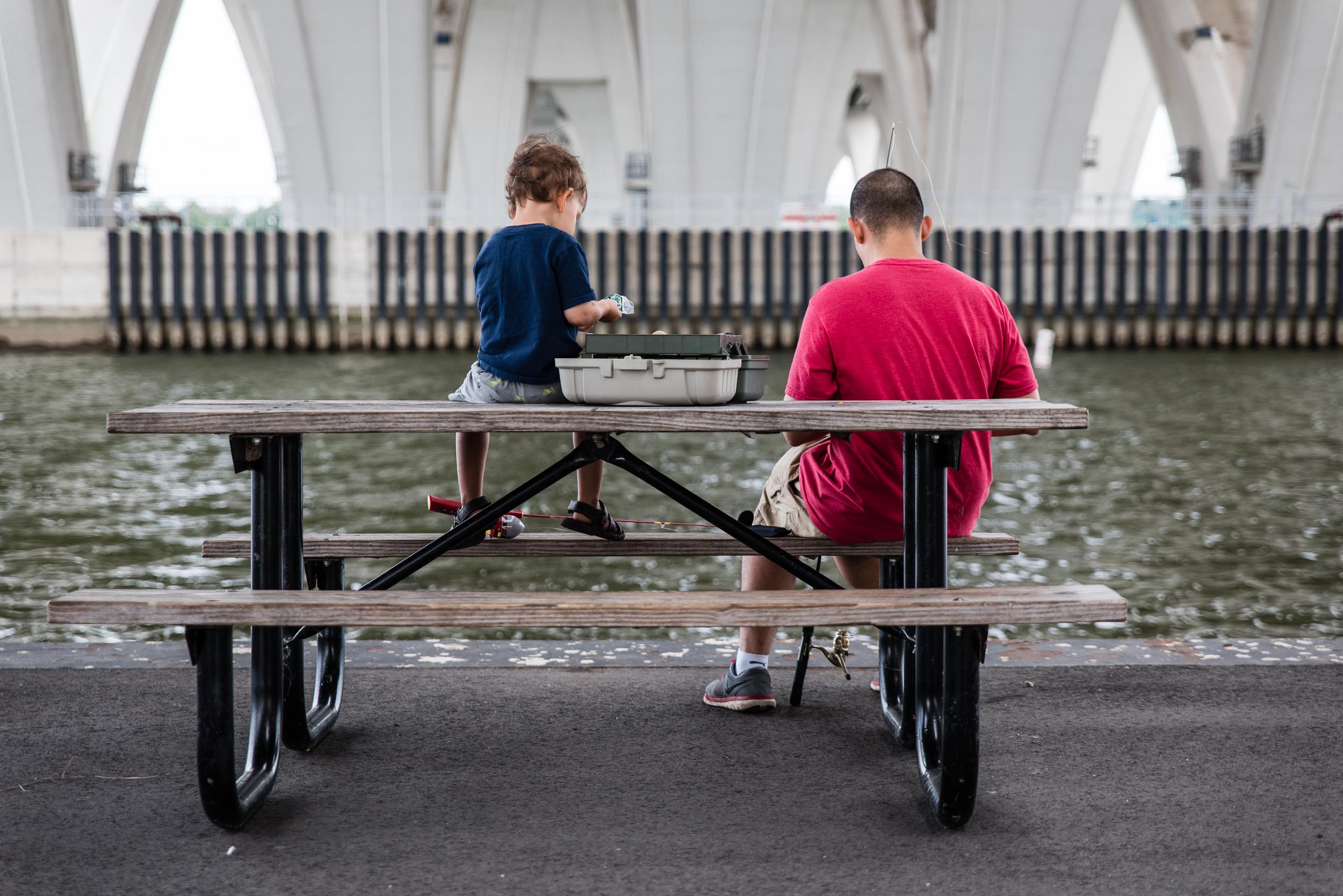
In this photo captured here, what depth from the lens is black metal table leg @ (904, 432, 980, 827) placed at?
2670mm

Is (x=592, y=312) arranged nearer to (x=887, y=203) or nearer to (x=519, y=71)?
(x=887, y=203)

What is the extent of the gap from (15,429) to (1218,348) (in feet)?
71.6

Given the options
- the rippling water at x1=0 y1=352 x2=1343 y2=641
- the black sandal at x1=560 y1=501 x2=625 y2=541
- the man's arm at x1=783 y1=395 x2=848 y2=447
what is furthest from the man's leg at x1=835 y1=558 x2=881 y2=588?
the rippling water at x1=0 y1=352 x2=1343 y2=641

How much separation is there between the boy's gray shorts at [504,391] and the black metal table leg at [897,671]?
0.99 m

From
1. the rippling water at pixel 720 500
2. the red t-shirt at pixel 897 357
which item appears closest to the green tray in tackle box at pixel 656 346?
the red t-shirt at pixel 897 357

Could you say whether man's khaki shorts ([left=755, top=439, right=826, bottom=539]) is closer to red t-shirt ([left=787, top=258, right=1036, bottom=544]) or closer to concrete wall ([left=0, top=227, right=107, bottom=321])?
red t-shirt ([left=787, top=258, right=1036, bottom=544])

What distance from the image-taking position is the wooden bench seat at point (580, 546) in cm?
329

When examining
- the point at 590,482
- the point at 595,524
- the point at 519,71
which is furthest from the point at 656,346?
the point at 519,71

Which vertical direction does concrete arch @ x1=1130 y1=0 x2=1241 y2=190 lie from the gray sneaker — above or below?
above

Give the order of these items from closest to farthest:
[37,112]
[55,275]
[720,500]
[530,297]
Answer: [530,297], [720,500], [55,275], [37,112]

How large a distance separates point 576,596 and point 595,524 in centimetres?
79

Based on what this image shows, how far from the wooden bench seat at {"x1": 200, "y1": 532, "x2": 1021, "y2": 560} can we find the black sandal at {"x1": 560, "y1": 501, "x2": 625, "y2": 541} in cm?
2

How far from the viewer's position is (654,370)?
2.71 m

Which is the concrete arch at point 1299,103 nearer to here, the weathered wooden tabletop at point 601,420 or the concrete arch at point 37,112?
the concrete arch at point 37,112
